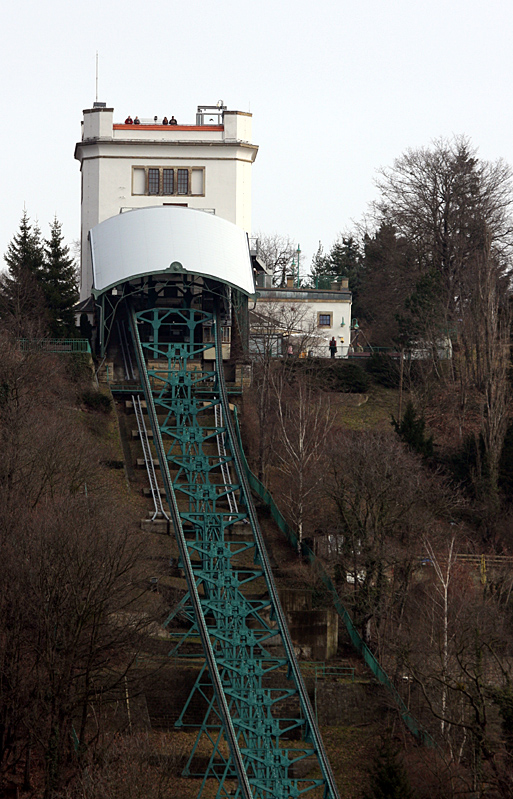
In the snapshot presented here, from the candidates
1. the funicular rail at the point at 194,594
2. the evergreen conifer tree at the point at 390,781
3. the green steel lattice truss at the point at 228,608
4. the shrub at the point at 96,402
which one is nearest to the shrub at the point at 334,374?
the green steel lattice truss at the point at 228,608

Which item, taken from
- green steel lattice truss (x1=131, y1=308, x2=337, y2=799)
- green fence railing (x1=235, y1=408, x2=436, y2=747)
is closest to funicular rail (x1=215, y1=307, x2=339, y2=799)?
green steel lattice truss (x1=131, y1=308, x2=337, y2=799)

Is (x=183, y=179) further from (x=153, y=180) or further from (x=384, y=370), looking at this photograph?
(x=384, y=370)

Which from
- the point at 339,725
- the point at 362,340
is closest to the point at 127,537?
the point at 339,725

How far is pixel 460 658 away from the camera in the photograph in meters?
35.4

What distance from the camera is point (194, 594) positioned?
118 feet

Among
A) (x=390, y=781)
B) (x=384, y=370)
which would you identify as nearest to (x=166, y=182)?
(x=384, y=370)

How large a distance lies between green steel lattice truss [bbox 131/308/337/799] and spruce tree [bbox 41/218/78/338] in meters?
4.03

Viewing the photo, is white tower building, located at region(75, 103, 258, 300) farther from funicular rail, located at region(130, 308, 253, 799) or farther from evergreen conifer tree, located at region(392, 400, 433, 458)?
evergreen conifer tree, located at region(392, 400, 433, 458)

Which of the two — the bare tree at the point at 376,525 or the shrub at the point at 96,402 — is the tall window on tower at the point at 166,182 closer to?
the shrub at the point at 96,402

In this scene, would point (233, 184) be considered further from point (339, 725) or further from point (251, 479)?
point (339, 725)

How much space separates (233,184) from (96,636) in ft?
95.5

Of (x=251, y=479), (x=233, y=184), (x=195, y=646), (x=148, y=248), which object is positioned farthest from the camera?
(x=233, y=184)

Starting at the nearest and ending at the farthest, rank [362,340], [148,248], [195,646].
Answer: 1. [195,646]
2. [148,248]
3. [362,340]

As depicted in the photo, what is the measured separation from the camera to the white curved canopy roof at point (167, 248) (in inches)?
1921
